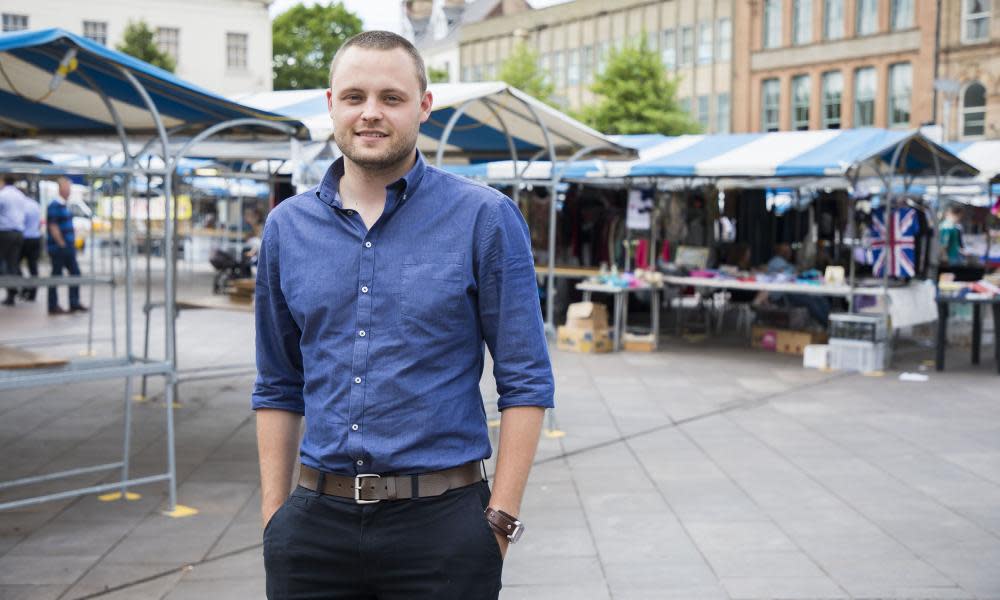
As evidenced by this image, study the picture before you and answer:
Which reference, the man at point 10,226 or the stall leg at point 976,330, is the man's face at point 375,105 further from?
the man at point 10,226

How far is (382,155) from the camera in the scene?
2.32 meters

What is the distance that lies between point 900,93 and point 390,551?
137 ft

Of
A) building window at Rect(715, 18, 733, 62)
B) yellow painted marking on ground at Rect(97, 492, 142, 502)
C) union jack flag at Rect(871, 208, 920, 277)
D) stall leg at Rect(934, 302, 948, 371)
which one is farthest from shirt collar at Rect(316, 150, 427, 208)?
building window at Rect(715, 18, 733, 62)

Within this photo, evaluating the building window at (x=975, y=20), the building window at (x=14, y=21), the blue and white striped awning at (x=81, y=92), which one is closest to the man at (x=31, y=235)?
the blue and white striped awning at (x=81, y=92)

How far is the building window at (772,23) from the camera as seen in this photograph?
45.2 meters

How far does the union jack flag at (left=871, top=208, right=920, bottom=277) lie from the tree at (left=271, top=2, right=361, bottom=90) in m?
44.0

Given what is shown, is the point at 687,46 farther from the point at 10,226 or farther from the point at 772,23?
the point at 10,226

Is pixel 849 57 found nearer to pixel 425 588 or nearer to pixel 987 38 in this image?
pixel 987 38

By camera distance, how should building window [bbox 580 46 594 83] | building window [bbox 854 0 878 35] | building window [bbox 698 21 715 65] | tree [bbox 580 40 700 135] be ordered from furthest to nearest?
1. building window [bbox 580 46 594 83]
2. building window [bbox 698 21 715 65]
3. building window [bbox 854 0 878 35]
4. tree [bbox 580 40 700 135]

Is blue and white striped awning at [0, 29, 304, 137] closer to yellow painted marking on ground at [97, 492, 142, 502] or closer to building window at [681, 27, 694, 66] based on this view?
yellow painted marking on ground at [97, 492, 142, 502]

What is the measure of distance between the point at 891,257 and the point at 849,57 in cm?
3108

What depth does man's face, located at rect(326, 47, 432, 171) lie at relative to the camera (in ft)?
7.55

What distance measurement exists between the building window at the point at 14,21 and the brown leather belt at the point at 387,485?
47.2 metres

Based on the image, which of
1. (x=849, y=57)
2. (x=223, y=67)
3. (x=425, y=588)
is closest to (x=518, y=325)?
(x=425, y=588)
